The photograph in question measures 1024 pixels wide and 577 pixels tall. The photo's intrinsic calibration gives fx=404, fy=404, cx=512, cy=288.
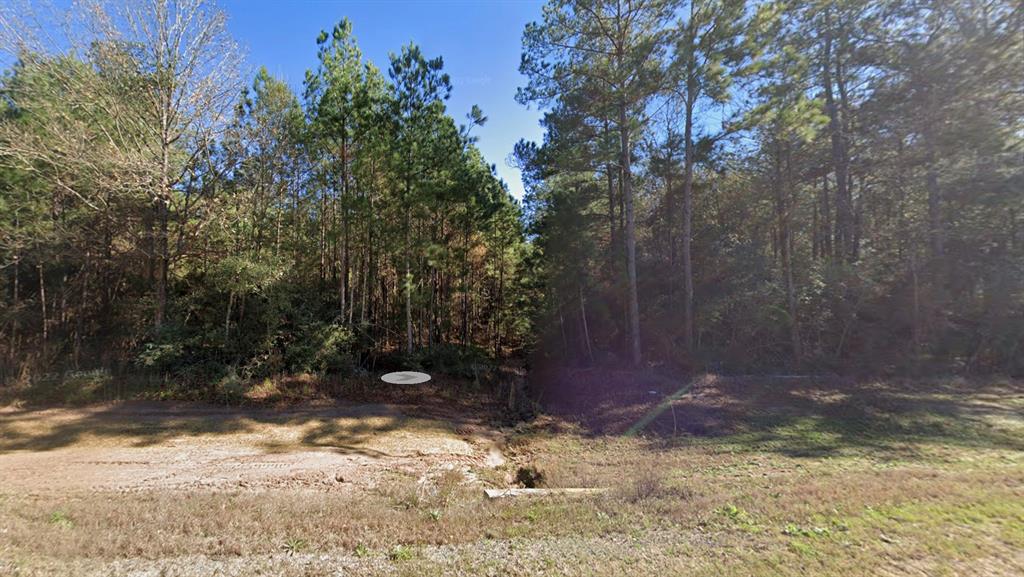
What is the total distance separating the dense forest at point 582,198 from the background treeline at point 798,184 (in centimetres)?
9

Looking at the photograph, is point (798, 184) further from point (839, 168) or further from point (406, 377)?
point (406, 377)

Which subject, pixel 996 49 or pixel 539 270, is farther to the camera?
pixel 539 270

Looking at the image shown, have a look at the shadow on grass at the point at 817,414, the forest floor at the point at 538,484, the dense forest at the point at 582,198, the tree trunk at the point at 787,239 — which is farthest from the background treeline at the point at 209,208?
the tree trunk at the point at 787,239

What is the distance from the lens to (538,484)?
691 cm

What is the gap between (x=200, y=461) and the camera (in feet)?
24.4

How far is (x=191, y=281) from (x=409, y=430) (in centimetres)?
943

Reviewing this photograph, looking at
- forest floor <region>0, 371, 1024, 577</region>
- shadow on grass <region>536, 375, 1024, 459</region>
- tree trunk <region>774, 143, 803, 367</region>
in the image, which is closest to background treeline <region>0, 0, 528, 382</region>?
forest floor <region>0, 371, 1024, 577</region>

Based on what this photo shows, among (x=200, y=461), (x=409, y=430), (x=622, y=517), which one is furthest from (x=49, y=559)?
(x=409, y=430)

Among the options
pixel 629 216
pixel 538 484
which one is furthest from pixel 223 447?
pixel 629 216

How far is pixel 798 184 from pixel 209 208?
20.2 metres

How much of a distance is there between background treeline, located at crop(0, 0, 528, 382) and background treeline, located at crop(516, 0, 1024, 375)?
16.5 feet

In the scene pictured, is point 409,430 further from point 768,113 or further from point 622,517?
point 768,113

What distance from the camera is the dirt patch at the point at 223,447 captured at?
21.6 feet

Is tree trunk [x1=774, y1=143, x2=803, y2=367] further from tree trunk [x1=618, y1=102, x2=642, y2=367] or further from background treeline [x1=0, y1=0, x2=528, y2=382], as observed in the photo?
background treeline [x1=0, y1=0, x2=528, y2=382]
